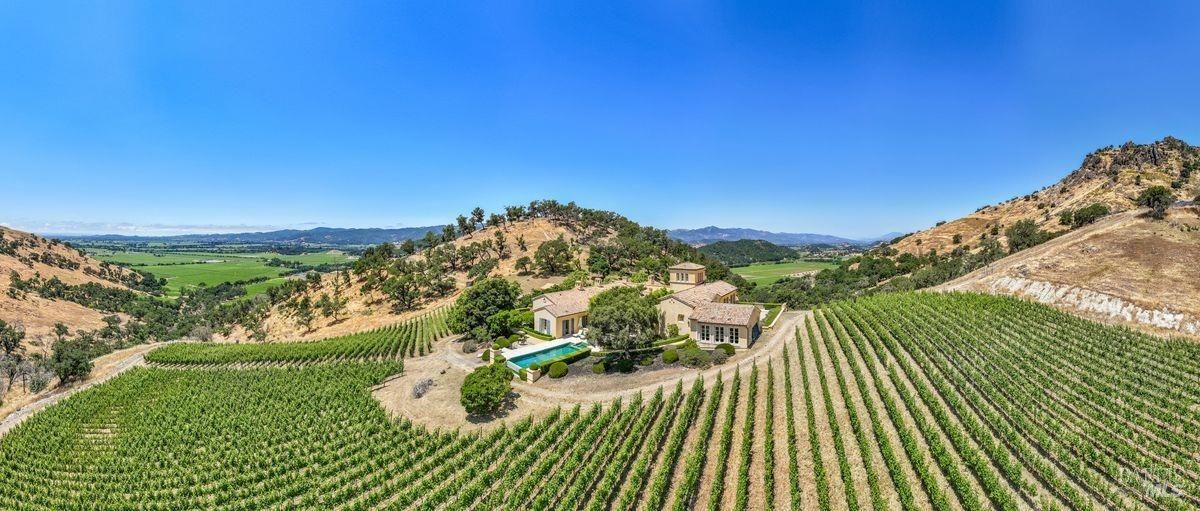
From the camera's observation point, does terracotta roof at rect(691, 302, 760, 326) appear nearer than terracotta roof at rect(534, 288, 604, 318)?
Yes

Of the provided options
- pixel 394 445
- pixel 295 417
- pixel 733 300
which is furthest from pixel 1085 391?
pixel 295 417

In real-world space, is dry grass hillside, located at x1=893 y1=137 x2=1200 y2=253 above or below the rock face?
above

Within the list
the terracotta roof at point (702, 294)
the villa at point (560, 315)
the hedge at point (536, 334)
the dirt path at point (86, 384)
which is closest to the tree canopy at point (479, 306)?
the hedge at point (536, 334)

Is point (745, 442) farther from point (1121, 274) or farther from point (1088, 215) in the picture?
point (1088, 215)

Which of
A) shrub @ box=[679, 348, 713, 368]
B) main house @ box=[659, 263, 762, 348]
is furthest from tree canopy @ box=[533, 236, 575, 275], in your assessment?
shrub @ box=[679, 348, 713, 368]

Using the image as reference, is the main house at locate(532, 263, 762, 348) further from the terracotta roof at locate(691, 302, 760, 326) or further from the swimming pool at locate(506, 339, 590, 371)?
the swimming pool at locate(506, 339, 590, 371)
